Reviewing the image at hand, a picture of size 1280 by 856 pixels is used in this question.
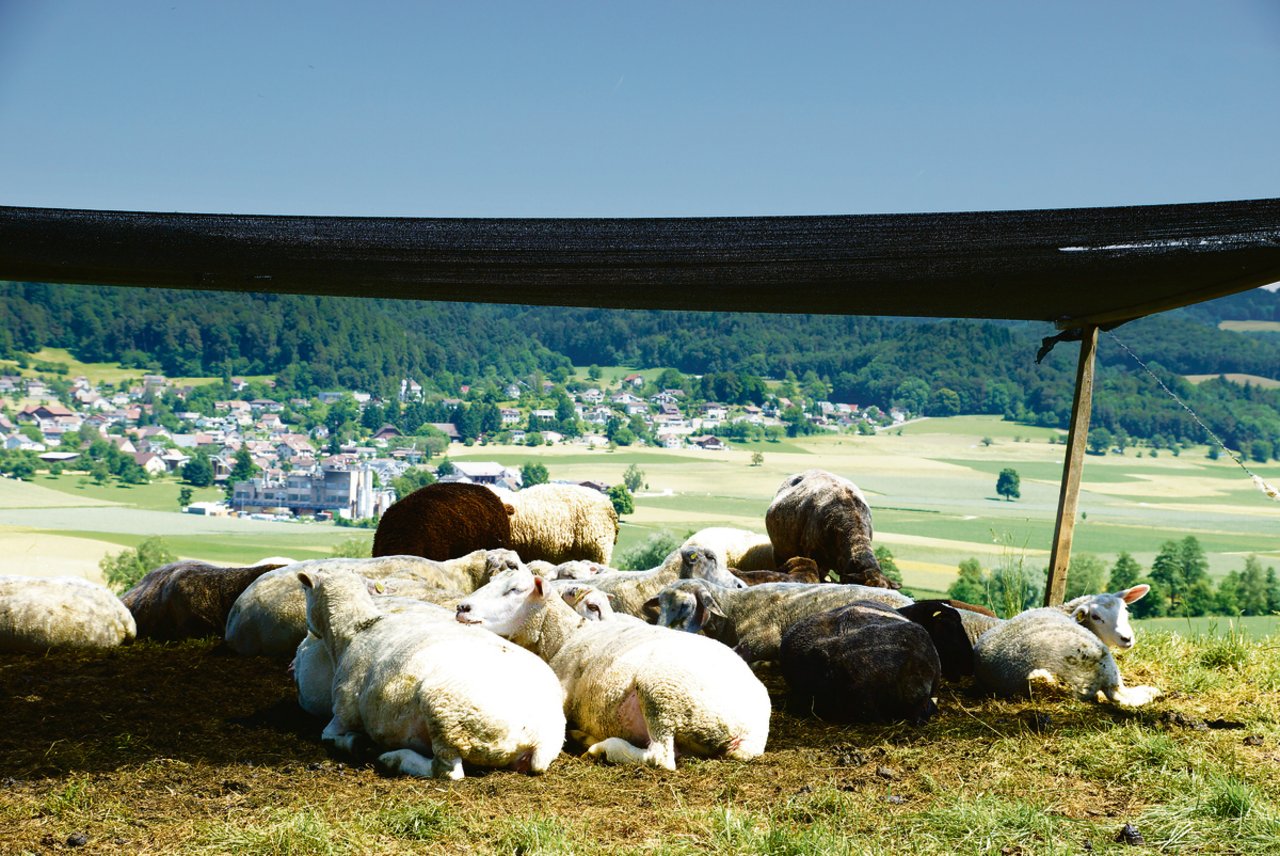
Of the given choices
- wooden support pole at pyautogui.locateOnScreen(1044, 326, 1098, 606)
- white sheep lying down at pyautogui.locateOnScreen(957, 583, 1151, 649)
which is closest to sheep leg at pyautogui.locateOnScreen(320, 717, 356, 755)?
white sheep lying down at pyautogui.locateOnScreen(957, 583, 1151, 649)

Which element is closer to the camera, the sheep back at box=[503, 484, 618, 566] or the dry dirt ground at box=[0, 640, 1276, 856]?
the dry dirt ground at box=[0, 640, 1276, 856]

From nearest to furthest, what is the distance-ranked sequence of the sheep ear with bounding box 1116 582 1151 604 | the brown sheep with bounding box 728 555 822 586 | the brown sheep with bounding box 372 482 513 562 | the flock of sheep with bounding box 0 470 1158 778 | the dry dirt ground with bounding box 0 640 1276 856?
the dry dirt ground with bounding box 0 640 1276 856, the flock of sheep with bounding box 0 470 1158 778, the sheep ear with bounding box 1116 582 1151 604, the brown sheep with bounding box 728 555 822 586, the brown sheep with bounding box 372 482 513 562

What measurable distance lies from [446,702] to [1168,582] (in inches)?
600

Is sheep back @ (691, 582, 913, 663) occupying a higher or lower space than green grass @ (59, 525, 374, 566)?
higher

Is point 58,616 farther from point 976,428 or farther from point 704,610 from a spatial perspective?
point 976,428

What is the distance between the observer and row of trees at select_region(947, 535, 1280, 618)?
11.6 m

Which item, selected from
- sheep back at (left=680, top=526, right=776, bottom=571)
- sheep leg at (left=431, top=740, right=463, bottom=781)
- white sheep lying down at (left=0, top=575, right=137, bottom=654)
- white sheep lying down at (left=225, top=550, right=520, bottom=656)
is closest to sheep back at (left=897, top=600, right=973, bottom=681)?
white sheep lying down at (left=225, top=550, right=520, bottom=656)

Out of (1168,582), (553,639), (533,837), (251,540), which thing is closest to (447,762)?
(533,837)

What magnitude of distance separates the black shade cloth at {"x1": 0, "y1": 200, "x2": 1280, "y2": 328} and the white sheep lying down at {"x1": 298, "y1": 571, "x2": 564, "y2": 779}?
195 centimetres

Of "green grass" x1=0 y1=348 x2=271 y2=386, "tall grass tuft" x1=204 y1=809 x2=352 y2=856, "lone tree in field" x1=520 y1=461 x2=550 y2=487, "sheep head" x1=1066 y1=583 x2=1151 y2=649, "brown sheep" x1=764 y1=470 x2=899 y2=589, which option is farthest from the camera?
"green grass" x1=0 y1=348 x2=271 y2=386

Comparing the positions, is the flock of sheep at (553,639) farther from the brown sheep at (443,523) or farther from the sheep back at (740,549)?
the sheep back at (740,549)

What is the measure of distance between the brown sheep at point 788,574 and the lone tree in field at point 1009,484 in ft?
59.9

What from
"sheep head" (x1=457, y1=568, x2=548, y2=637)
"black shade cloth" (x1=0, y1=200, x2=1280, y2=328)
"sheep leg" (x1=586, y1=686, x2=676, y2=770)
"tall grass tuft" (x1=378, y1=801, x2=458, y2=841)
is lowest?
"tall grass tuft" (x1=378, y1=801, x2=458, y2=841)

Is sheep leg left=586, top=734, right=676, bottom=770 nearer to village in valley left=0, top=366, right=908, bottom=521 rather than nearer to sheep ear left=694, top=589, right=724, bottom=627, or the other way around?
sheep ear left=694, top=589, right=724, bottom=627
